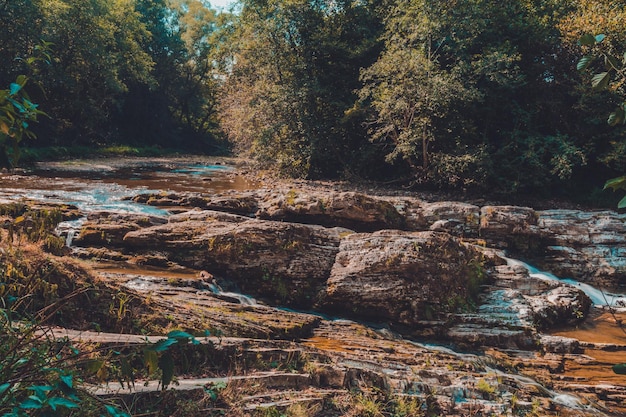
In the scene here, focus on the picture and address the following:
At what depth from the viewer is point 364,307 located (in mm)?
8945

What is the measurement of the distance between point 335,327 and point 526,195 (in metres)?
17.1

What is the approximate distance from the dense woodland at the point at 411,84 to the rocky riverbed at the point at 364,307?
8268 mm

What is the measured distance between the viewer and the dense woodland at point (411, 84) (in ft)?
64.4

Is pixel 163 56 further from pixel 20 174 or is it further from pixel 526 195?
pixel 526 195

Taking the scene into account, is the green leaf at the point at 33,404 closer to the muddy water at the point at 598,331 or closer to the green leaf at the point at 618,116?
the green leaf at the point at 618,116

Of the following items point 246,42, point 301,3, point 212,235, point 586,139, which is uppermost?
point 301,3

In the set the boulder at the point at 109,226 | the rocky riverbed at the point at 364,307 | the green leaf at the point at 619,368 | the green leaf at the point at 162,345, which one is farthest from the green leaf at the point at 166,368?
the boulder at the point at 109,226

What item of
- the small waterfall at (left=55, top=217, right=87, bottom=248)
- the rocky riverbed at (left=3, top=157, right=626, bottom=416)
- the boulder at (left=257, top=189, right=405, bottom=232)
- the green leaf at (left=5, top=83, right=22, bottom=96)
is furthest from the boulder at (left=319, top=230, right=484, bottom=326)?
the green leaf at (left=5, top=83, right=22, bottom=96)

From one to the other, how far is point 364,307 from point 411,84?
13.2 meters

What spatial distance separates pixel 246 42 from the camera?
23875 millimetres

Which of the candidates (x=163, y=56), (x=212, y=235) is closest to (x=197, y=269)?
(x=212, y=235)

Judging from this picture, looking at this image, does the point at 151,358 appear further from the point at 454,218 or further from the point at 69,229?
the point at 454,218

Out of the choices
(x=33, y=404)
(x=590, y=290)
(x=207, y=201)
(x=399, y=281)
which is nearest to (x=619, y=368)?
(x=33, y=404)

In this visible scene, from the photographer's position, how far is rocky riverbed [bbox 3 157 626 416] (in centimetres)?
561
